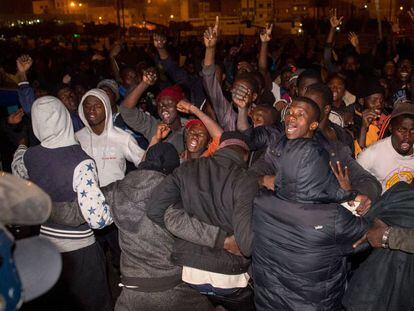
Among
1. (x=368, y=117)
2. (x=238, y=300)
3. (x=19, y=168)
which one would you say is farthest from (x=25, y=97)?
(x=368, y=117)

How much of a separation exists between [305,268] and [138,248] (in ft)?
3.52

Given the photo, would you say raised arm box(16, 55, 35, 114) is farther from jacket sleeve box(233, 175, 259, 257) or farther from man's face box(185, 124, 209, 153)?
jacket sleeve box(233, 175, 259, 257)

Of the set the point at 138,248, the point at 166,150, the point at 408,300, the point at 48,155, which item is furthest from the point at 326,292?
the point at 48,155

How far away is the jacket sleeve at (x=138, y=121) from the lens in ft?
15.4

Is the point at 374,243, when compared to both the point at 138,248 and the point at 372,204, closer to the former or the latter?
the point at 372,204

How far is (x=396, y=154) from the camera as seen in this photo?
3822mm

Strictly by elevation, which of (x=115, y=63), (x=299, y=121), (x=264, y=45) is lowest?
(x=299, y=121)

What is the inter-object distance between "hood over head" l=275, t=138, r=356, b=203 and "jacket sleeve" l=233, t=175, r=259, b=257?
209mm

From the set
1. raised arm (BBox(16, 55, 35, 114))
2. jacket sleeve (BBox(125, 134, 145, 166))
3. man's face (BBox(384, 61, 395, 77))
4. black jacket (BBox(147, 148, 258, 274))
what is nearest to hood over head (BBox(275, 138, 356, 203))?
black jacket (BBox(147, 148, 258, 274))

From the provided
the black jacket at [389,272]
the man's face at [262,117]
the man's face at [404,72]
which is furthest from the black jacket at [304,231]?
the man's face at [404,72]

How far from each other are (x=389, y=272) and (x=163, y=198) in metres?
1.57

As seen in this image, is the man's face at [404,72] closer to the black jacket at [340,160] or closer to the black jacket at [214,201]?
the black jacket at [340,160]

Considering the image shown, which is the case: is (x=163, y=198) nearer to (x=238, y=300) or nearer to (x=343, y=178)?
(x=238, y=300)

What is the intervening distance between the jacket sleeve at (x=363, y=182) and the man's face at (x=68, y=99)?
374cm
